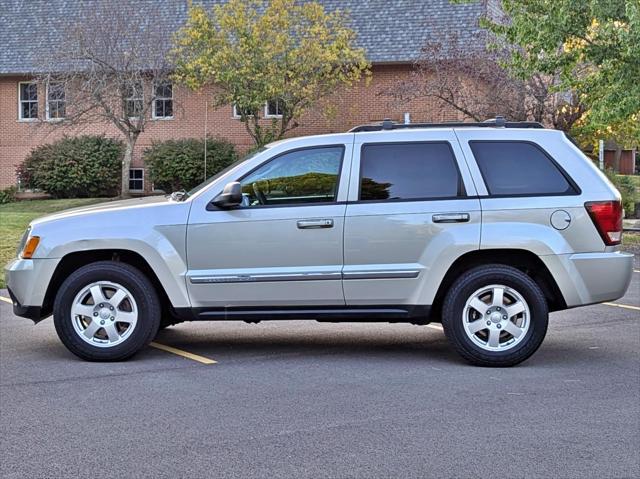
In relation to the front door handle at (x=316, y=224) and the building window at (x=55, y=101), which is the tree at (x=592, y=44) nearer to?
the front door handle at (x=316, y=224)

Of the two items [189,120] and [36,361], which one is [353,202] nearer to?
[36,361]

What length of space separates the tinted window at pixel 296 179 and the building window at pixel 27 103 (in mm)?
27339

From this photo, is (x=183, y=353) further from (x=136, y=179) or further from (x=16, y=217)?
(x=136, y=179)

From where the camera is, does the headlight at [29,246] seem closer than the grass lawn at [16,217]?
Yes

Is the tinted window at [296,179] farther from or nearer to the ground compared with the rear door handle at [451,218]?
farther from the ground

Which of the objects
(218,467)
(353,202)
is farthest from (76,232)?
(218,467)

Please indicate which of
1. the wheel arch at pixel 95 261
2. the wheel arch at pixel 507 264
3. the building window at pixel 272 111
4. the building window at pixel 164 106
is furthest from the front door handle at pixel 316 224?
the building window at pixel 164 106

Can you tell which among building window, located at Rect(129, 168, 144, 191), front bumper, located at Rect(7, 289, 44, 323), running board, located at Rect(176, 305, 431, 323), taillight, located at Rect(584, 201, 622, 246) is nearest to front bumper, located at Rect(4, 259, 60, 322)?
front bumper, located at Rect(7, 289, 44, 323)

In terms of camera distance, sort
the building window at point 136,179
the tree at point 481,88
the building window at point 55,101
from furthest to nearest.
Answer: the building window at point 136,179 < the building window at point 55,101 < the tree at point 481,88

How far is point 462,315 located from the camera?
7656 mm

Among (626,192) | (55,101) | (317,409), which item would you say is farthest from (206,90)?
(317,409)

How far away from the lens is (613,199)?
780cm

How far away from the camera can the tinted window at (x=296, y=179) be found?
785 centimetres

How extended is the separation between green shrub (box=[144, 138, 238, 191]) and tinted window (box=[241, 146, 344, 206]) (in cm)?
2211
